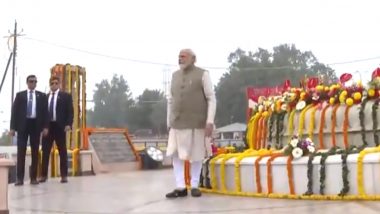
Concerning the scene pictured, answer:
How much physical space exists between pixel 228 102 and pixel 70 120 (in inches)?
2103

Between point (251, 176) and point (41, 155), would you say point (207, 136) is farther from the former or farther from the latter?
point (41, 155)

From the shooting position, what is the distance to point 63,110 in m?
8.17

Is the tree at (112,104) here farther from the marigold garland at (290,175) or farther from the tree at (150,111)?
the marigold garland at (290,175)

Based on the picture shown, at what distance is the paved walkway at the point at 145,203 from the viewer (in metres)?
4.67

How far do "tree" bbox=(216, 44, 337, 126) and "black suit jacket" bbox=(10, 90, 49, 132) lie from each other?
48.5 meters

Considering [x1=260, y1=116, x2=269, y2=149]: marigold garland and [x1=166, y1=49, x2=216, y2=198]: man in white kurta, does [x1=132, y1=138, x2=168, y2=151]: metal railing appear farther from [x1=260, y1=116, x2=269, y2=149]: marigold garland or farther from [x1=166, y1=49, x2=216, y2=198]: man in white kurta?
[x1=166, y1=49, x2=216, y2=198]: man in white kurta

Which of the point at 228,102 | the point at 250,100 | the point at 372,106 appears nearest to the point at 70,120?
the point at 372,106

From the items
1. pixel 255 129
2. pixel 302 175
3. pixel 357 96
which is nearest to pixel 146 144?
pixel 255 129

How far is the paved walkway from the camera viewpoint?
4.67 metres

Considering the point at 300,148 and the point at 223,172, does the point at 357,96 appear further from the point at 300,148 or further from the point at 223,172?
the point at 223,172

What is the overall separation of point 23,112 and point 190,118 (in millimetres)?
3004

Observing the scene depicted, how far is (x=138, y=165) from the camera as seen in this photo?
1271cm

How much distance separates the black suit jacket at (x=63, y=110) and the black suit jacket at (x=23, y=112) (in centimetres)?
30

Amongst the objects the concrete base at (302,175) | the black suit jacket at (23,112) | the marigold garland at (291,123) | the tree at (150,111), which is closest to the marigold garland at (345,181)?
the concrete base at (302,175)
